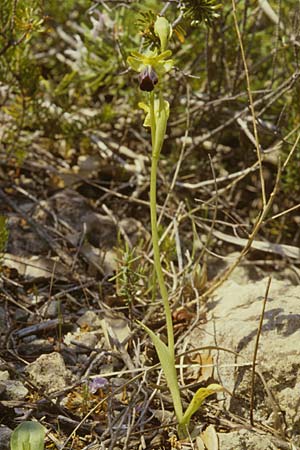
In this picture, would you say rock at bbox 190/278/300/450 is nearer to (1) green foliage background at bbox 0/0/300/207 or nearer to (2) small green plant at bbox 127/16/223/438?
(2) small green plant at bbox 127/16/223/438

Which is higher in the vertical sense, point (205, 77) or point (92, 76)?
point (92, 76)

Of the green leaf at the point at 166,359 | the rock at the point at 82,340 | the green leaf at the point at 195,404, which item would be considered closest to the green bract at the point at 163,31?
the green leaf at the point at 166,359

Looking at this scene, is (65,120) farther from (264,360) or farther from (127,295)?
(264,360)

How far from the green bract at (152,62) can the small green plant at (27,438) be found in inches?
34.4

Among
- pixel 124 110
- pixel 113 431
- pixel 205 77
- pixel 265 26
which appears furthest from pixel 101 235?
pixel 265 26

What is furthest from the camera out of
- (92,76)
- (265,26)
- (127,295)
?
(265,26)

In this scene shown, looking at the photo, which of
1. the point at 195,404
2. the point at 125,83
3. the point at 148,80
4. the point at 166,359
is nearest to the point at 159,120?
the point at 148,80

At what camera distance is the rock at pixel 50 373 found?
1.88 metres

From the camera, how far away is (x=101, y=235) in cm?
267

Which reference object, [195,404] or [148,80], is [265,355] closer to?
[195,404]

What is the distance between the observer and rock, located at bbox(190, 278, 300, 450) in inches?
70.6

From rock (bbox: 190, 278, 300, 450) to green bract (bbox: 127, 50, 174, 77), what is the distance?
31.2 inches

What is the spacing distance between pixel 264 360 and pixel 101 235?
102 centimetres

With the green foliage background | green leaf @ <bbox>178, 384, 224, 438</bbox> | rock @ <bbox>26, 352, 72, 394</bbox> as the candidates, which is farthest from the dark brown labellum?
the green foliage background
